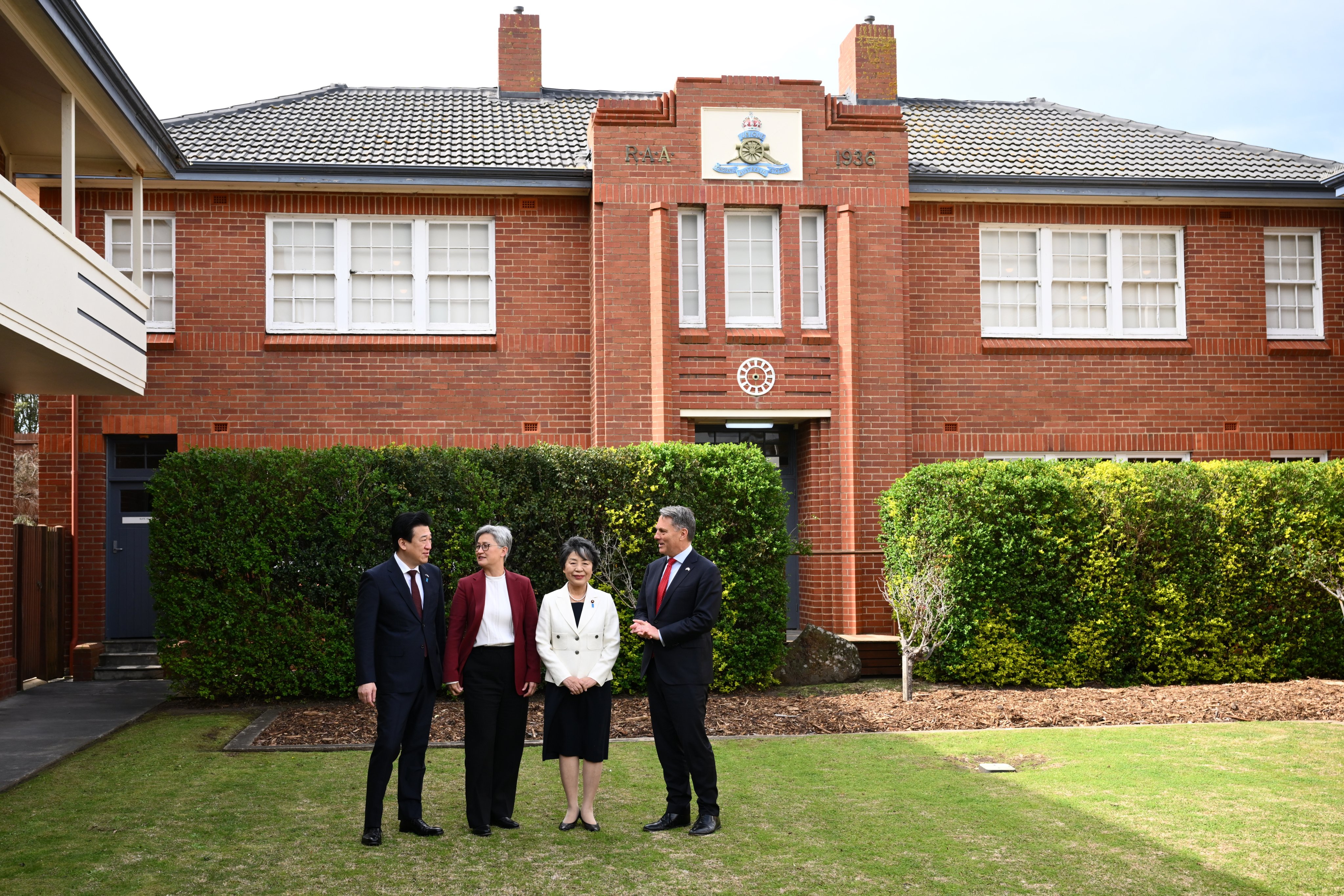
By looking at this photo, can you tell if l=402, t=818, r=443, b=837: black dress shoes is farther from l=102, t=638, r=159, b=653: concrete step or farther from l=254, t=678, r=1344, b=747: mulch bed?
l=102, t=638, r=159, b=653: concrete step

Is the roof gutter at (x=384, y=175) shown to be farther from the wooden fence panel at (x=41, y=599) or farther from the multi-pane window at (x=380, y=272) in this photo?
the wooden fence panel at (x=41, y=599)

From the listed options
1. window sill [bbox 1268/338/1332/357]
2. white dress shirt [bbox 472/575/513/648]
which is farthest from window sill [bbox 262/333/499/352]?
window sill [bbox 1268/338/1332/357]

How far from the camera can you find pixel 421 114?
18.7 m

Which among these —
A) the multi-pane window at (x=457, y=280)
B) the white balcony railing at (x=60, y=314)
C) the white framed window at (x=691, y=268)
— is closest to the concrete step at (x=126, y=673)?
the white balcony railing at (x=60, y=314)

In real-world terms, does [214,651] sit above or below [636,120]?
below

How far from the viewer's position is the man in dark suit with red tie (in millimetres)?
6926

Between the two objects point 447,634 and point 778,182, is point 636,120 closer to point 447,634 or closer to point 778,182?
point 778,182

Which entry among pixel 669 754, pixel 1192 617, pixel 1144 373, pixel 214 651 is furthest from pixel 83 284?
pixel 1144 373

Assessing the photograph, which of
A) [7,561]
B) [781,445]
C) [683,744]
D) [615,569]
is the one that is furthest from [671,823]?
[781,445]

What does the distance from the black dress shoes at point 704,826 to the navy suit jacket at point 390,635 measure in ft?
5.92

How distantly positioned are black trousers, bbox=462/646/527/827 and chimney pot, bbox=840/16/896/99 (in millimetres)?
14857

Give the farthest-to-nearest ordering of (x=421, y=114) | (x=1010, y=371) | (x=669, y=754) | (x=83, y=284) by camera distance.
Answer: (x=421, y=114)
(x=1010, y=371)
(x=83, y=284)
(x=669, y=754)

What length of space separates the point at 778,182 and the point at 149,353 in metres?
8.84

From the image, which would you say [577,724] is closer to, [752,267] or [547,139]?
[752,267]
